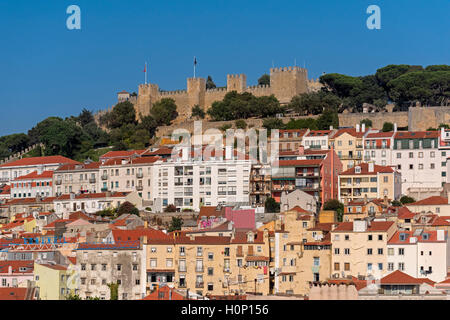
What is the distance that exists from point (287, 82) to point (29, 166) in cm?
2515

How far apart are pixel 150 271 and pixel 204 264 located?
2.37m

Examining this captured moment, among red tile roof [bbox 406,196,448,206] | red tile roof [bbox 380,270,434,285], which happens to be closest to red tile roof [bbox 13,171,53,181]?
red tile roof [bbox 406,196,448,206]

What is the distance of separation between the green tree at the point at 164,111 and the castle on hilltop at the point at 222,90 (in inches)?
44.1

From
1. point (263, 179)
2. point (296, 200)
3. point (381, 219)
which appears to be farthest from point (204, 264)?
point (263, 179)

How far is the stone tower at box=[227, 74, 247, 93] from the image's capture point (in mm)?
83062

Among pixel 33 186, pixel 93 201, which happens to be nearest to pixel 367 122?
pixel 93 201

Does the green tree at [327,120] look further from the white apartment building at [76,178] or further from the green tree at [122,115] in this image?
the green tree at [122,115]

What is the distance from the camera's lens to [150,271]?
37.5 metres

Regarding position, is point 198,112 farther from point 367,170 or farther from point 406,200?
point 406,200

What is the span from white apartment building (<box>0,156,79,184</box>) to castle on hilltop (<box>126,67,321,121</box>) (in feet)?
55.1

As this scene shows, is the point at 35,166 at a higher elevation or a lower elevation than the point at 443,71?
lower

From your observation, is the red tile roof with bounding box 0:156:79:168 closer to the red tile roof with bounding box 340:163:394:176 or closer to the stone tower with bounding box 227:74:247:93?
the stone tower with bounding box 227:74:247:93

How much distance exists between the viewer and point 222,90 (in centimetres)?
8450
